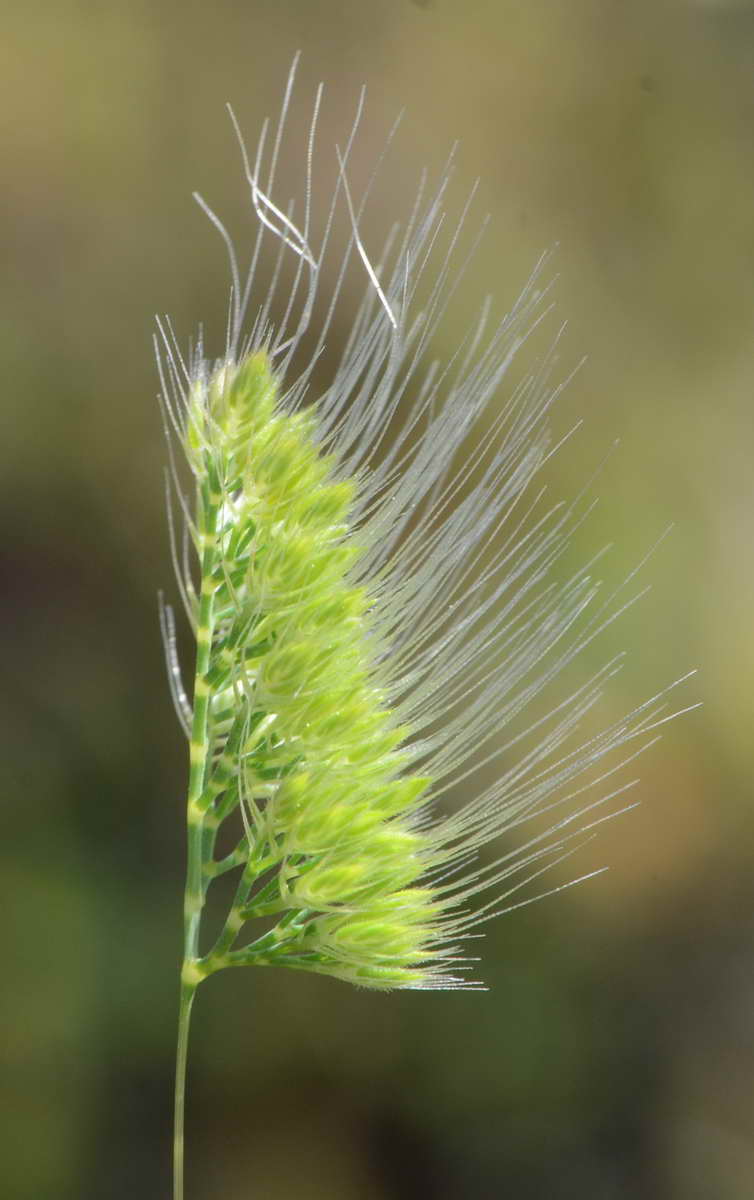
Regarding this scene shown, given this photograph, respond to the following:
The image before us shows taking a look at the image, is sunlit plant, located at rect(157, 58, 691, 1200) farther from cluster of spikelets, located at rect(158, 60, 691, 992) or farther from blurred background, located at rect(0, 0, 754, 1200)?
blurred background, located at rect(0, 0, 754, 1200)

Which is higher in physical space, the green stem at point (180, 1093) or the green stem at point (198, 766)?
the green stem at point (198, 766)

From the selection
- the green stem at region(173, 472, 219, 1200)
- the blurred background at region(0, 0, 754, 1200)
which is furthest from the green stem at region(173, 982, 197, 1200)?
the blurred background at region(0, 0, 754, 1200)

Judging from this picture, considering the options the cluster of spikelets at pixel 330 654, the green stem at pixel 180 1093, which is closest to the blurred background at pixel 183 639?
the cluster of spikelets at pixel 330 654

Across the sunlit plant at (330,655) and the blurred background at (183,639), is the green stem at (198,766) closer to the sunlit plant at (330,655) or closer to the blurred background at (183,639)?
the sunlit plant at (330,655)

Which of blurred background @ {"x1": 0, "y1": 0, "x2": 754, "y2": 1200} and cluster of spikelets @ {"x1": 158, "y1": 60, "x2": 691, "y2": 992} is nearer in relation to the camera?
cluster of spikelets @ {"x1": 158, "y1": 60, "x2": 691, "y2": 992}

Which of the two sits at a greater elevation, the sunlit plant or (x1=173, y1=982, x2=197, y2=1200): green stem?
the sunlit plant

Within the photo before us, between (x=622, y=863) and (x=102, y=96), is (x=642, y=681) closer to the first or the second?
(x=622, y=863)

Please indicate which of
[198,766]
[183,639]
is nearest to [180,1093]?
[198,766]

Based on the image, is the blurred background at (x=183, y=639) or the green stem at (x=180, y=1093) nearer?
the green stem at (x=180, y=1093)
